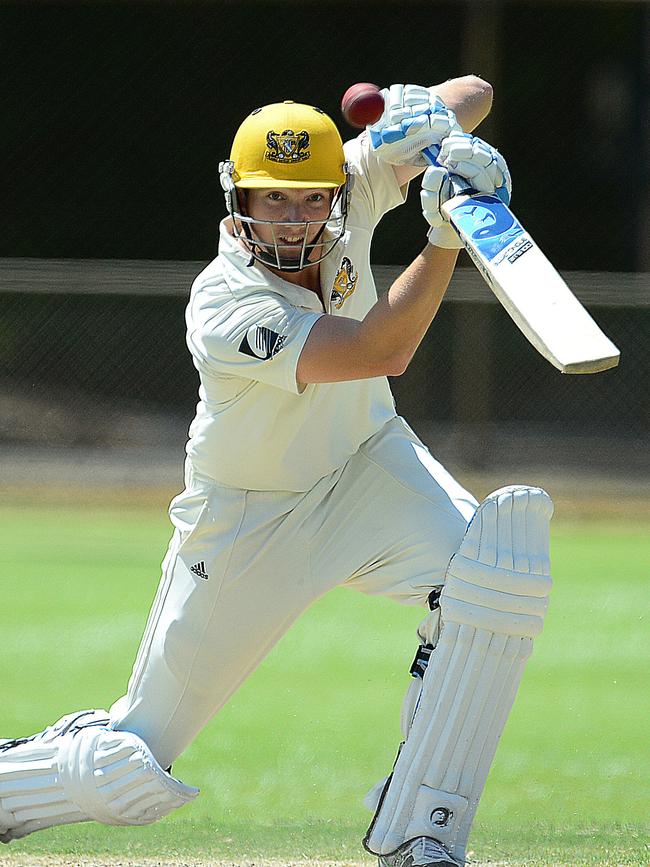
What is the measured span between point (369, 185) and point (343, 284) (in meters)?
0.29

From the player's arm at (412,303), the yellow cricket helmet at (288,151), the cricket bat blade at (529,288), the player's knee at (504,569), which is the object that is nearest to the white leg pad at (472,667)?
the player's knee at (504,569)

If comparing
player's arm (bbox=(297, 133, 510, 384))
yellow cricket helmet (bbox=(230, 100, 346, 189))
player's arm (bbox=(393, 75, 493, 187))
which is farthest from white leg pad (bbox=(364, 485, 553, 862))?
player's arm (bbox=(393, 75, 493, 187))

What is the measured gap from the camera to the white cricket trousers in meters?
2.68

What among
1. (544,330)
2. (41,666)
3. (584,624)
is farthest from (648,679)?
(544,330)

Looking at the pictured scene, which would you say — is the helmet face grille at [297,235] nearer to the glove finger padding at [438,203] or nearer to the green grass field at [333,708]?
the glove finger padding at [438,203]

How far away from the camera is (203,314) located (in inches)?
102

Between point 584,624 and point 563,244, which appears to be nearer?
point 584,624

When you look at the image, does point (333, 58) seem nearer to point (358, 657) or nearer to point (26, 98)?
point (26, 98)

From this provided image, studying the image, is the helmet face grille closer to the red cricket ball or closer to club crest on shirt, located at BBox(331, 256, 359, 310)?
club crest on shirt, located at BBox(331, 256, 359, 310)

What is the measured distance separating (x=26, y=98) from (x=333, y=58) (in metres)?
1.51

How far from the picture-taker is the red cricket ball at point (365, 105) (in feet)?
8.26

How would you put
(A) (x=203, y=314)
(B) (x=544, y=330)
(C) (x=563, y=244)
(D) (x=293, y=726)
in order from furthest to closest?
(C) (x=563, y=244) < (D) (x=293, y=726) < (A) (x=203, y=314) < (B) (x=544, y=330)

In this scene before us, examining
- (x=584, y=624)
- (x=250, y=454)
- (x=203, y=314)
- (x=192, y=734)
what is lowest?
(x=584, y=624)

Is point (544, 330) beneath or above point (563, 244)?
above
